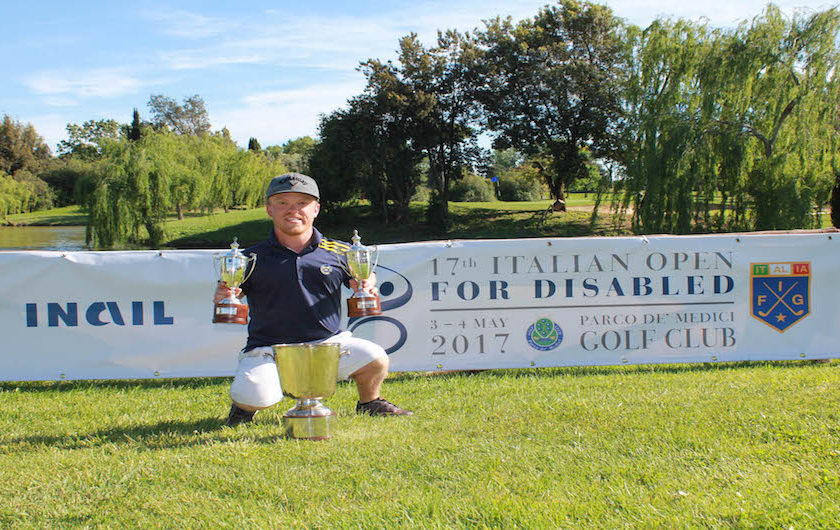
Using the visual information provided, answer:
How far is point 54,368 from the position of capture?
22.8ft

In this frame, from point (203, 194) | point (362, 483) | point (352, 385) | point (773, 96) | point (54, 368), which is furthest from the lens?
point (203, 194)

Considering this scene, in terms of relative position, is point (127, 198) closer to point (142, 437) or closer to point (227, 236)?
point (227, 236)

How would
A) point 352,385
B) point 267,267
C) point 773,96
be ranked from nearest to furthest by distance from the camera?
point 267,267 < point 352,385 < point 773,96

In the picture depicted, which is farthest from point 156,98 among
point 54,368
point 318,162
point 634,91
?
point 54,368

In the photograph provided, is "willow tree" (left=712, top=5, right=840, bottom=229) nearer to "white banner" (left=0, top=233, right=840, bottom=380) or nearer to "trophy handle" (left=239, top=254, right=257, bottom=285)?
"white banner" (left=0, top=233, right=840, bottom=380)

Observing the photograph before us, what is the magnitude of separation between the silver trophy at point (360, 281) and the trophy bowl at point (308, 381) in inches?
12.9

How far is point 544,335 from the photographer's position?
23.7ft

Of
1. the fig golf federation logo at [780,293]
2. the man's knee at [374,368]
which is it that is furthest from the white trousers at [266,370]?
the fig golf federation logo at [780,293]

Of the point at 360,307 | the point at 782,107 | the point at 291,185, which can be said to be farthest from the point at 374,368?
the point at 782,107

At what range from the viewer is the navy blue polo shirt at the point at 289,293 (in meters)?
4.81

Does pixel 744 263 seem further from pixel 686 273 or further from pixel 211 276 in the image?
pixel 211 276

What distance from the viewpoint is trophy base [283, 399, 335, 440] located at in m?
4.55

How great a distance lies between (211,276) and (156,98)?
345 feet

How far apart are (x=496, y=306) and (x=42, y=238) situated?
187ft
